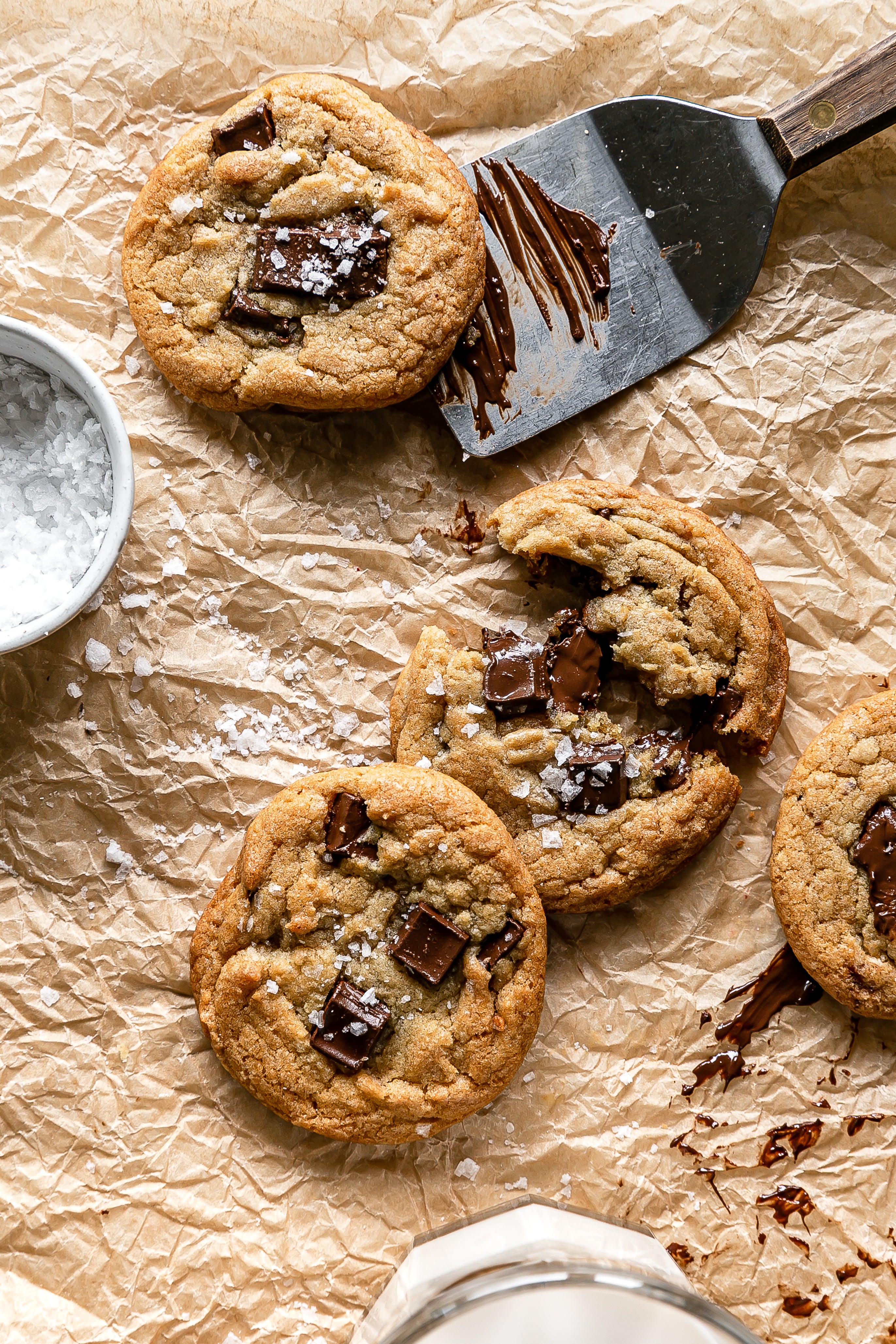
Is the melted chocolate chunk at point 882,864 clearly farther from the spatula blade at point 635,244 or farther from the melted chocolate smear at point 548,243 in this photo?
the melted chocolate smear at point 548,243

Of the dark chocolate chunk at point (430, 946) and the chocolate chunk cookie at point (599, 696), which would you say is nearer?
the dark chocolate chunk at point (430, 946)

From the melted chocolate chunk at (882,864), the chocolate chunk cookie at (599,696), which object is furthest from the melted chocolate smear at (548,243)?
the melted chocolate chunk at (882,864)

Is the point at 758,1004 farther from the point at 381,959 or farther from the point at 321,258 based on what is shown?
the point at 321,258

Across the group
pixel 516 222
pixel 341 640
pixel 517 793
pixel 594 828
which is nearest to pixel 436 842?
pixel 517 793

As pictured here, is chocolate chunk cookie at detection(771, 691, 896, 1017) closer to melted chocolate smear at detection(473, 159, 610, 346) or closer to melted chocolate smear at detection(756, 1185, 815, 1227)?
melted chocolate smear at detection(756, 1185, 815, 1227)

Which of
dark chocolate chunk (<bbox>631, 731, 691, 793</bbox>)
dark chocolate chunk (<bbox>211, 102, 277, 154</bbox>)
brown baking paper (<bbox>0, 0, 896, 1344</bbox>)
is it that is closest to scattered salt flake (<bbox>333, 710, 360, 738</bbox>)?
brown baking paper (<bbox>0, 0, 896, 1344</bbox>)

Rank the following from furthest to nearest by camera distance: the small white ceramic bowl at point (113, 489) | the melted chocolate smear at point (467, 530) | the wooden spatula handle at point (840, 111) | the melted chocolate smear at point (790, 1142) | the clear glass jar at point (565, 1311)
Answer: the melted chocolate smear at point (467, 530) < the melted chocolate smear at point (790, 1142) < the wooden spatula handle at point (840, 111) < the small white ceramic bowl at point (113, 489) < the clear glass jar at point (565, 1311)

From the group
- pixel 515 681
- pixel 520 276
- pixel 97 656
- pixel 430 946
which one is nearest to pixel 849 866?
pixel 515 681
